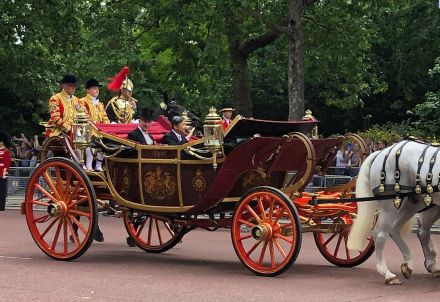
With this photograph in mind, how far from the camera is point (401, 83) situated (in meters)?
32.9

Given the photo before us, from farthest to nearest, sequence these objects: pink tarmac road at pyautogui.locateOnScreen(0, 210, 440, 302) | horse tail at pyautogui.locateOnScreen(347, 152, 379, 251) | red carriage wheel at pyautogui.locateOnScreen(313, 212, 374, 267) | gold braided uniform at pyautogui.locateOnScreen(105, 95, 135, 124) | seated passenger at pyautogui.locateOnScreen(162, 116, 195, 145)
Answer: gold braided uniform at pyautogui.locateOnScreen(105, 95, 135, 124)
seated passenger at pyautogui.locateOnScreen(162, 116, 195, 145)
red carriage wheel at pyautogui.locateOnScreen(313, 212, 374, 267)
horse tail at pyautogui.locateOnScreen(347, 152, 379, 251)
pink tarmac road at pyautogui.locateOnScreen(0, 210, 440, 302)

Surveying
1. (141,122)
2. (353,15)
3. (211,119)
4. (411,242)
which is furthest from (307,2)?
(211,119)

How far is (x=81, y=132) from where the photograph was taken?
11.2 metres

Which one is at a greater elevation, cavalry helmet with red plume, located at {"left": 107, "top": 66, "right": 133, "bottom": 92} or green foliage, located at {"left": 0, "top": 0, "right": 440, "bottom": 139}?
green foliage, located at {"left": 0, "top": 0, "right": 440, "bottom": 139}

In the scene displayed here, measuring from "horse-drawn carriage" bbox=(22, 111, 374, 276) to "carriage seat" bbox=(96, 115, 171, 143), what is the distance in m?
0.03

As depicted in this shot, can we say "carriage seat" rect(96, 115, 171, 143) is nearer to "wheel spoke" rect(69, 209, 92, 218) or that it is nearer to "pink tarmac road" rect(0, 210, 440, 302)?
"wheel spoke" rect(69, 209, 92, 218)

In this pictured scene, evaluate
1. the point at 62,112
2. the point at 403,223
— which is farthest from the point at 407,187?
the point at 62,112

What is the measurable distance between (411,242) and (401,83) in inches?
765

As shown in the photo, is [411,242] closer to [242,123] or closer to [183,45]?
[242,123]

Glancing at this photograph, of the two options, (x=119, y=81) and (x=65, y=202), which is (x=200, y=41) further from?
(x=65, y=202)

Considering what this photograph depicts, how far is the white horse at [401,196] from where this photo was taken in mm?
9477

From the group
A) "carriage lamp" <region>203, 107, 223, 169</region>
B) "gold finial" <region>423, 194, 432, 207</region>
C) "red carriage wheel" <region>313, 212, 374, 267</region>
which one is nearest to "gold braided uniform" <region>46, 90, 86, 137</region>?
"carriage lamp" <region>203, 107, 223, 169</region>

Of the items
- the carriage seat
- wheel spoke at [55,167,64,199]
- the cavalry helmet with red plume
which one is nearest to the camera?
wheel spoke at [55,167,64,199]

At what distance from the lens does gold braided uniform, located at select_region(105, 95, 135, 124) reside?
1310 cm
